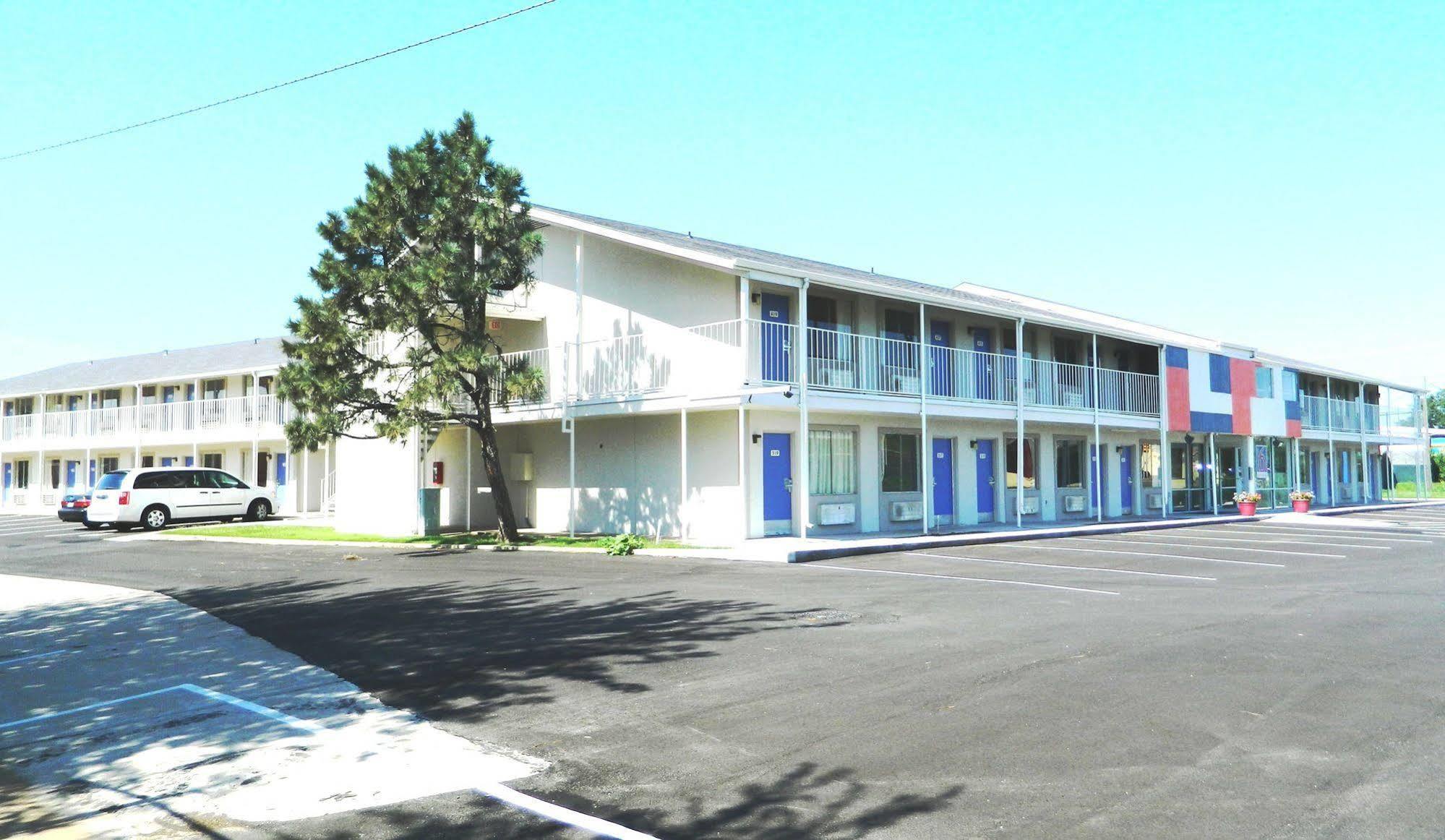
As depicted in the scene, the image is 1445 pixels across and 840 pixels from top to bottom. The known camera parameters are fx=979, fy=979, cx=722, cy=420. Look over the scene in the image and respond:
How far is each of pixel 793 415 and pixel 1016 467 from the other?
26.9ft

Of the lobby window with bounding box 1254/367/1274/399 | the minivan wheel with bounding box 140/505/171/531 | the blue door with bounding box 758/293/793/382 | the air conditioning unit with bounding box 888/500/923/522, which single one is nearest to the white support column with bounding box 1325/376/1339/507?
the lobby window with bounding box 1254/367/1274/399

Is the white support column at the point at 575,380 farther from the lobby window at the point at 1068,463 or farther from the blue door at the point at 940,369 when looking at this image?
the lobby window at the point at 1068,463

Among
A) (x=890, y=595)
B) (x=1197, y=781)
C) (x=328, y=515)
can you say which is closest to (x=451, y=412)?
(x=890, y=595)

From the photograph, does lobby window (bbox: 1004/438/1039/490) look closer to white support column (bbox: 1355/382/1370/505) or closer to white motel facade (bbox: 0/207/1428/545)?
white motel facade (bbox: 0/207/1428/545)

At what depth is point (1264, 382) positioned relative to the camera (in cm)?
3359

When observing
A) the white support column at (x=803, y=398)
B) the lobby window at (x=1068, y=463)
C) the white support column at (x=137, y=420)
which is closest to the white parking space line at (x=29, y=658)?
the white support column at (x=803, y=398)

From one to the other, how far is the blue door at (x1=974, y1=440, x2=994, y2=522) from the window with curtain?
466 cm

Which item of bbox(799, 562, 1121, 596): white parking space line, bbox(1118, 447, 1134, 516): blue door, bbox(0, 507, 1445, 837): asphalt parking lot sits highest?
bbox(1118, 447, 1134, 516): blue door

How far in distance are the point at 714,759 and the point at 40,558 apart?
19195 millimetres

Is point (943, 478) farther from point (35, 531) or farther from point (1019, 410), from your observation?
point (35, 531)

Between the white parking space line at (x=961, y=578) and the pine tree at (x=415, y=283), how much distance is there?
776 cm

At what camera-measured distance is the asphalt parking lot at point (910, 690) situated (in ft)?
15.4

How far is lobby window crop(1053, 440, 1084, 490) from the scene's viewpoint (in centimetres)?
2655

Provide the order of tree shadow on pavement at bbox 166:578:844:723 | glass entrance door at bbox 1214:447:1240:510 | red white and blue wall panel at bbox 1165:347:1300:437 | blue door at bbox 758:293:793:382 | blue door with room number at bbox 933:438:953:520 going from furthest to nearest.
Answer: glass entrance door at bbox 1214:447:1240:510 < red white and blue wall panel at bbox 1165:347:1300:437 < blue door with room number at bbox 933:438:953:520 < blue door at bbox 758:293:793:382 < tree shadow on pavement at bbox 166:578:844:723
